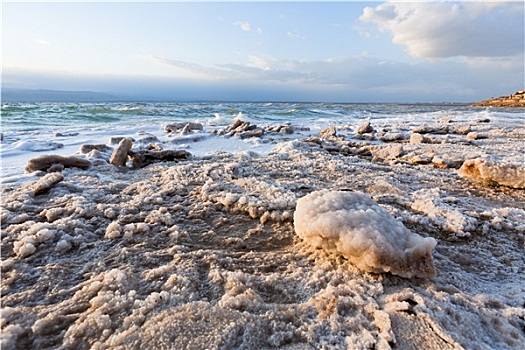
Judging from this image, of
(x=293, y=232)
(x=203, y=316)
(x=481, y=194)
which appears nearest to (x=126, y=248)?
(x=203, y=316)

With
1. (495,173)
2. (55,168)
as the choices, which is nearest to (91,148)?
(55,168)

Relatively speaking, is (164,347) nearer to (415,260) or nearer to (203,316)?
(203,316)

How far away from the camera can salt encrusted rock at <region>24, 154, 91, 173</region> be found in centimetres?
335

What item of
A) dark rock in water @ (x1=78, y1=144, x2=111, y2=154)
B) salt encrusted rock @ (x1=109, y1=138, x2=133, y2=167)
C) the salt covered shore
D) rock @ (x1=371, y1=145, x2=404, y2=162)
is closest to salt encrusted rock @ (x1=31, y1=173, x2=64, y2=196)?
the salt covered shore

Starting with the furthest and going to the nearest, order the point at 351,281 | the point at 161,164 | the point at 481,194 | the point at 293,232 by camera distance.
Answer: the point at 161,164, the point at 481,194, the point at 293,232, the point at 351,281

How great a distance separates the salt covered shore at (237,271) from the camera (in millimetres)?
1141

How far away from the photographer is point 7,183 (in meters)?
2.95

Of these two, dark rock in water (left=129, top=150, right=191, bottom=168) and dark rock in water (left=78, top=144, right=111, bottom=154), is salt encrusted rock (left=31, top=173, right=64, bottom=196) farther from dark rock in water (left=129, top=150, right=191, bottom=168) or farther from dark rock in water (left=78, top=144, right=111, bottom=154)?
dark rock in water (left=78, top=144, right=111, bottom=154)

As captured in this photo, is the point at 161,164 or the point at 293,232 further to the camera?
the point at 161,164

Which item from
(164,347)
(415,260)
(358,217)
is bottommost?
(164,347)

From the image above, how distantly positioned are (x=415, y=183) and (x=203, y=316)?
282cm

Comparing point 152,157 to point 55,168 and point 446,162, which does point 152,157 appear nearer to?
point 55,168

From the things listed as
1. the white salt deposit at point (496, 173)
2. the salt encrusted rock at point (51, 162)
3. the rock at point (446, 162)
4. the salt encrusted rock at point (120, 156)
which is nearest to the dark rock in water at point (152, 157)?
the salt encrusted rock at point (120, 156)

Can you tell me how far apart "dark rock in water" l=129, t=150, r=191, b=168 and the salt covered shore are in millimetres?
754
